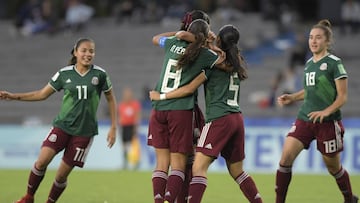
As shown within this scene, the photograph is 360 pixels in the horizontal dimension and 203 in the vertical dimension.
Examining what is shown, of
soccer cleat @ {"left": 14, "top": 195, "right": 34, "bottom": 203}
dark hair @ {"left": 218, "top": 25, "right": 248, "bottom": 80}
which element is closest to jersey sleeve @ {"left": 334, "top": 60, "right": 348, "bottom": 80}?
dark hair @ {"left": 218, "top": 25, "right": 248, "bottom": 80}

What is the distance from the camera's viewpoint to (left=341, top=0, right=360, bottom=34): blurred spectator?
29672 mm

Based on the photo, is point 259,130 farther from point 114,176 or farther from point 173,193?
point 173,193

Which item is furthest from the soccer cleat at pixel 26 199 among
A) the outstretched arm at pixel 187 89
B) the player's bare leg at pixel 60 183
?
the outstretched arm at pixel 187 89

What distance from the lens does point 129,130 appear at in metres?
22.6

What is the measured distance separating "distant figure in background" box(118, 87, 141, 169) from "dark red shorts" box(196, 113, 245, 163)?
11.6 m

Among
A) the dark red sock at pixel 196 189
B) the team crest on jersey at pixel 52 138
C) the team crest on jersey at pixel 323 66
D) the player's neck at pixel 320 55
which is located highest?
the player's neck at pixel 320 55

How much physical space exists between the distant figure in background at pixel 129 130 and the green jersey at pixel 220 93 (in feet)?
38.2

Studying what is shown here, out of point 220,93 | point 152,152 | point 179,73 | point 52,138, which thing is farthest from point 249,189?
point 152,152

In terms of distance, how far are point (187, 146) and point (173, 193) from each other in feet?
1.93

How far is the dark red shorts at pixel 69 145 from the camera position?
461 inches

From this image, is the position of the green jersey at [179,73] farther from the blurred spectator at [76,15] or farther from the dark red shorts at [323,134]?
the blurred spectator at [76,15]

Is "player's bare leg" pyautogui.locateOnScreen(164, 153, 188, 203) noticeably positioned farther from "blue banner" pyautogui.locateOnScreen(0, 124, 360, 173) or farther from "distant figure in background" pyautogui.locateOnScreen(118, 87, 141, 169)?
"distant figure in background" pyautogui.locateOnScreen(118, 87, 141, 169)

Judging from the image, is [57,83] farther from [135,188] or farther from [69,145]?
[135,188]

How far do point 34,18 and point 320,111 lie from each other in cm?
2292
